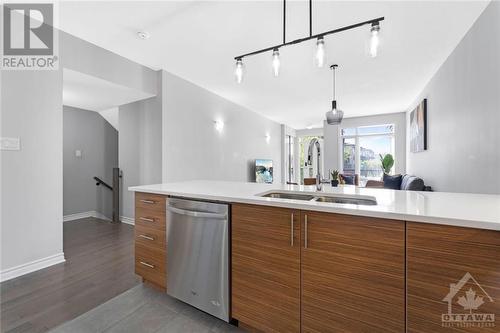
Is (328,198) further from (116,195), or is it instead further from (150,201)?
(116,195)

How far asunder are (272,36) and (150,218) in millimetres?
2294

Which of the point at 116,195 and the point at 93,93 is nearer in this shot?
the point at 93,93

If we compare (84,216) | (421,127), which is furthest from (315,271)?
(84,216)

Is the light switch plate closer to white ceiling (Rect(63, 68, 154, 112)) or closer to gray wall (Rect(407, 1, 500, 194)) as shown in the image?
white ceiling (Rect(63, 68, 154, 112))

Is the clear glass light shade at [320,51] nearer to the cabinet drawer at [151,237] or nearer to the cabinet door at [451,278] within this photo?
the cabinet door at [451,278]

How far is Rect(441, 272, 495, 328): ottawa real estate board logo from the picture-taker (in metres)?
0.86

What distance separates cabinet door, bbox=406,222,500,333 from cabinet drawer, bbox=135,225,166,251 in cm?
161

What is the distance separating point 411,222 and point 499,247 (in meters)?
0.28

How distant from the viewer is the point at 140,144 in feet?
12.2

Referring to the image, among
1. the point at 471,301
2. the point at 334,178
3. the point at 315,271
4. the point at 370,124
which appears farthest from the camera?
the point at 370,124

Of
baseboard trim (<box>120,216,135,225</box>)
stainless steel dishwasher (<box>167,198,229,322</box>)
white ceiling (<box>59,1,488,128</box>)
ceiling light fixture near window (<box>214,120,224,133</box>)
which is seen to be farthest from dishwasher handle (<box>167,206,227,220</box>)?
ceiling light fixture near window (<box>214,120,224,133</box>)

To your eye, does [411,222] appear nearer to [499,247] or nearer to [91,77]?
[499,247]

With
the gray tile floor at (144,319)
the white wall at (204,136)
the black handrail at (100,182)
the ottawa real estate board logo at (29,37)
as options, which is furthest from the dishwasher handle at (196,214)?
the black handrail at (100,182)

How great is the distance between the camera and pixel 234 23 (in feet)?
7.50
